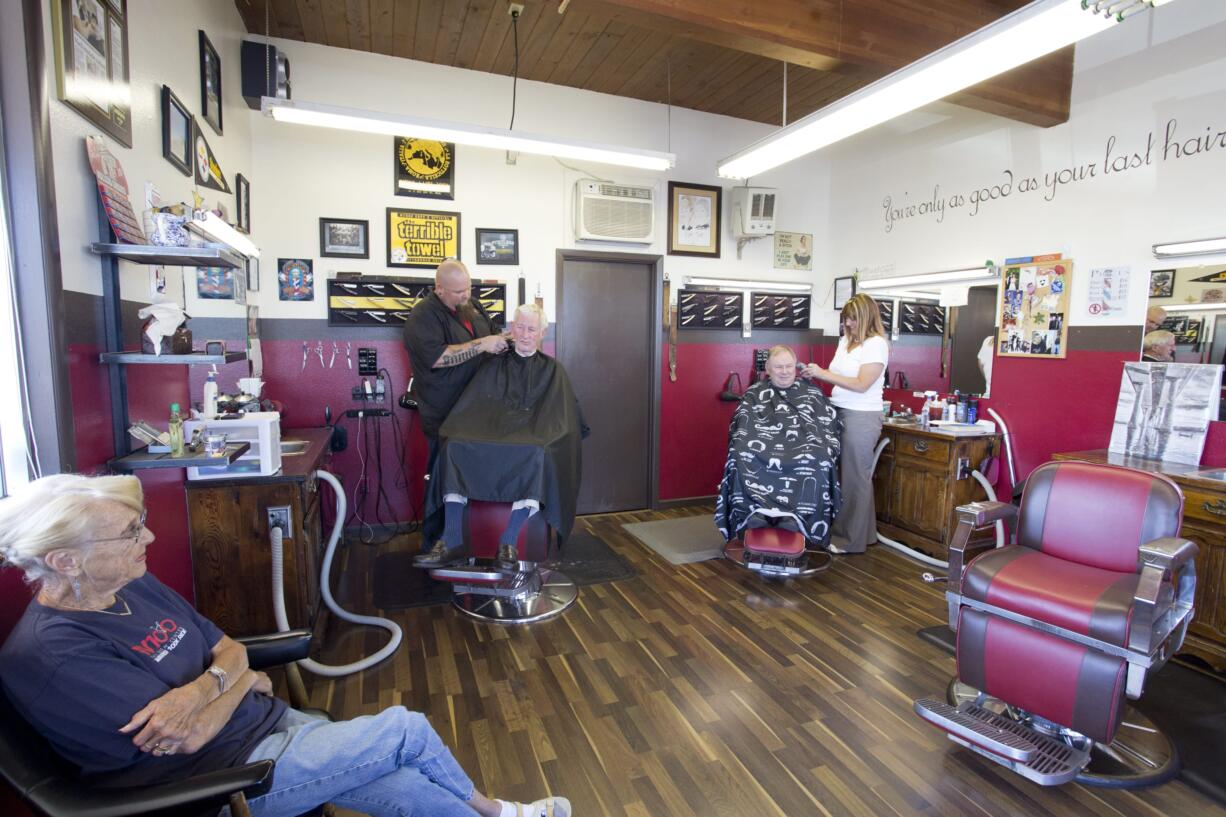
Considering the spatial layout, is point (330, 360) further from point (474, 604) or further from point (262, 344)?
point (474, 604)

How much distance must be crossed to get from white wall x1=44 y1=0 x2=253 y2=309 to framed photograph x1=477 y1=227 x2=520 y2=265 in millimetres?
1329

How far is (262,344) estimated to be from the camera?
11.6 ft

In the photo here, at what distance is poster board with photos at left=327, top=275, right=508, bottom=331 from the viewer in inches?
143

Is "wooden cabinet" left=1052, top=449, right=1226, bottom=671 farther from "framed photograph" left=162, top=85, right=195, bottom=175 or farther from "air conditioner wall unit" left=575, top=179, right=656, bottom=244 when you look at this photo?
"framed photograph" left=162, top=85, right=195, bottom=175

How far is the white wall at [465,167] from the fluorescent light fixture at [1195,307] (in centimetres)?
243

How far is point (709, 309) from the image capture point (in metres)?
4.52

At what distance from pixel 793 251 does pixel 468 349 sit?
9.22 feet

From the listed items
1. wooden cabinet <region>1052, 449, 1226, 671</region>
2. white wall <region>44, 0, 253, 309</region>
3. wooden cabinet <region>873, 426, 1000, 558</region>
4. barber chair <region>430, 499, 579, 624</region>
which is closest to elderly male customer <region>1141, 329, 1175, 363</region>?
wooden cabinet <region>1052, 449, 1226, 671</region>

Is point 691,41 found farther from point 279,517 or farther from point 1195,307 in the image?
point 279,517

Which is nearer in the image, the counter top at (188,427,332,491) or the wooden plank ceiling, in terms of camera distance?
the counter top at (188,427,332,491)

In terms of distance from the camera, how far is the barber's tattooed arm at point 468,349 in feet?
10.3

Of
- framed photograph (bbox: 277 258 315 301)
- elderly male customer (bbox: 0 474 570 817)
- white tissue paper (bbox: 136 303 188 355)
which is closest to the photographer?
elderly male customer (bbox: 0 474 570 817)

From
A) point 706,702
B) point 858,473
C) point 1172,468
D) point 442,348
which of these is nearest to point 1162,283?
point 1172,468

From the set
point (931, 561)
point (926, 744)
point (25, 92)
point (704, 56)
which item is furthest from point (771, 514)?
point (25, 92)
